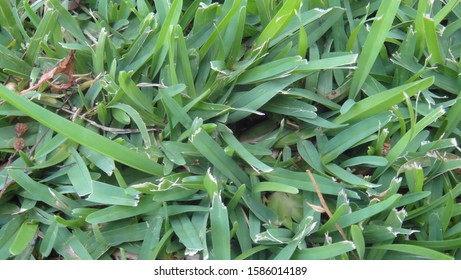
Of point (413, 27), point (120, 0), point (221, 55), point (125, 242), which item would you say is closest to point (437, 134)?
point (413, 27)

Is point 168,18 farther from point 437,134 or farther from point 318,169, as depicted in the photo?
point 437,134

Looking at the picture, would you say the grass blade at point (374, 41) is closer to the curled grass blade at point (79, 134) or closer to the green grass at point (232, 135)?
the green grass at point (232, 135)

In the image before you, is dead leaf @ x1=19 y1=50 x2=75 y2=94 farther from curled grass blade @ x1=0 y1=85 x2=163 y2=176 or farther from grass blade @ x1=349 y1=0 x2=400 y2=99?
grass blade @ x1=349 y1=0 x2=400 y2=99

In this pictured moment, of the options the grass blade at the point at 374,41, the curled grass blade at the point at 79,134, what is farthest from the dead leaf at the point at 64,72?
the grass blade at the point at 374,41

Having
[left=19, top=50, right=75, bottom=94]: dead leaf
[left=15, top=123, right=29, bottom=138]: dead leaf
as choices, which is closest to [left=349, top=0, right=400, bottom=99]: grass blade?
[left=19, top=50, right=75, bottom=94]: dead leaf

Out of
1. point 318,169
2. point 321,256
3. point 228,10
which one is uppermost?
point 228,10
